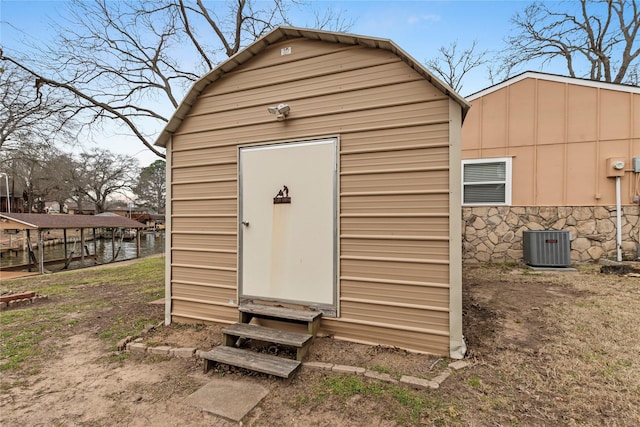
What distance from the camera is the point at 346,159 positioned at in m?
3.25

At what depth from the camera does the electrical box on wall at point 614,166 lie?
6.25 m

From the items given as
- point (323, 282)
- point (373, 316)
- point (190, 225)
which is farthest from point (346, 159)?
point (190, 225)

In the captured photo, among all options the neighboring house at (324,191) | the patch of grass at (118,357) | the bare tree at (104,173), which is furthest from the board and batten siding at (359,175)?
the bare tree at (104,173)

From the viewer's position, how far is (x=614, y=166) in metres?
6.29

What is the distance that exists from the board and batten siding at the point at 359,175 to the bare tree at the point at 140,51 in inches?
281

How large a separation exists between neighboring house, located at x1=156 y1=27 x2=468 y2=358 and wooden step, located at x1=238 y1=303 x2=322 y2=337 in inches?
4.4

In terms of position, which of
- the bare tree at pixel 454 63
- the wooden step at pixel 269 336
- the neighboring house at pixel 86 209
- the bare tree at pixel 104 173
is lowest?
the wooden step at pixel 269 336

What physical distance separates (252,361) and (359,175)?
2.10 m

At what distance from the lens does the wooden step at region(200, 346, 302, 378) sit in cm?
262

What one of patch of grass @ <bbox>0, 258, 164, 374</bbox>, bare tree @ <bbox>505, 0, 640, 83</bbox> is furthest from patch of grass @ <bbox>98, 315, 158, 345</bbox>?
bare tree @ <bbox>505, 0, 640, 83</bbox>

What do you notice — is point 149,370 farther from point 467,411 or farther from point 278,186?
point 467,411

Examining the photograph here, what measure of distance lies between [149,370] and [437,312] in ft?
9.33

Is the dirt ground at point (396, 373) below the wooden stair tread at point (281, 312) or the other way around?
below

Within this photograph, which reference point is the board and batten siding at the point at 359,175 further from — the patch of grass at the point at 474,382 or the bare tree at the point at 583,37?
the bare tree at the point at 583,37
